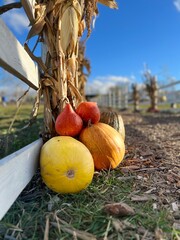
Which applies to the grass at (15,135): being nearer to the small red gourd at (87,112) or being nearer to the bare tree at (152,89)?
the small red gourd at (87,112)

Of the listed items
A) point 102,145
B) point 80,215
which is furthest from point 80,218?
point 102,145

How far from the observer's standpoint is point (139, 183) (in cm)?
163

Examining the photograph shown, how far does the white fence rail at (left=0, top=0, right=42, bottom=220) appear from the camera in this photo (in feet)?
3.52

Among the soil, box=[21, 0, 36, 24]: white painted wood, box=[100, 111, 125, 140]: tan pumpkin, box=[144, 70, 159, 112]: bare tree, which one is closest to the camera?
the soil

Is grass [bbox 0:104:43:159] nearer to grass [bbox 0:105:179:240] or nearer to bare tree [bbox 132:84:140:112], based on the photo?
grass [bbox 0:105:179:240]

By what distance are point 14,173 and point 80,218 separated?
374 millimetres

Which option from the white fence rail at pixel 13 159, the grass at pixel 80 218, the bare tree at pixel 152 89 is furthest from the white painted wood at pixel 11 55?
the bare tree at pixel 152 89

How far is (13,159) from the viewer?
3.87 ft

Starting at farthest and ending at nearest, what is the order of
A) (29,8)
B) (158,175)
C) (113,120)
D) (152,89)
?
(152,89) < (113,120) < (158,175) < (29,8)

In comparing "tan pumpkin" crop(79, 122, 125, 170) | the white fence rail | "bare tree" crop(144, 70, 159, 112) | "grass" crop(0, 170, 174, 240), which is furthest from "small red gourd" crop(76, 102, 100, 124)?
"bare tree" crop(144, 70, 159, 112)

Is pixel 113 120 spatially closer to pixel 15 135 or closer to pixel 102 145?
pixel 102 145

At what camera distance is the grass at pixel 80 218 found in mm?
1048

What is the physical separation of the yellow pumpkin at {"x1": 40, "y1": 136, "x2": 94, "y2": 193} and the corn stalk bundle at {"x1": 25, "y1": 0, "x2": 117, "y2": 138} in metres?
0.52

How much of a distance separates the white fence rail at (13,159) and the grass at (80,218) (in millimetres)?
102
